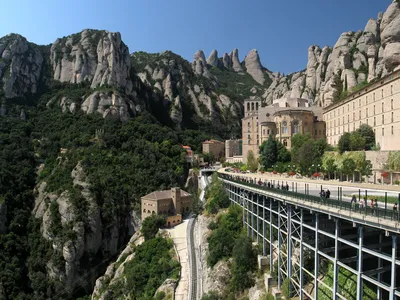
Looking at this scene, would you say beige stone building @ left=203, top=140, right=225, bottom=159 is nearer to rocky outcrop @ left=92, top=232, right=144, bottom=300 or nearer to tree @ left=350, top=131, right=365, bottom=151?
rocky outcrop @ left=92, top=232, right=144, bottom=300

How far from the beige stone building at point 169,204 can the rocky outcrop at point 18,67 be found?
232ft

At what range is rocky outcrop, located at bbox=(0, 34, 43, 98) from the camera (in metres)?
96.5

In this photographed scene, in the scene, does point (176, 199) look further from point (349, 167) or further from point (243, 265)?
point (243, 265)

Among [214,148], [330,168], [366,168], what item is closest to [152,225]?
[330,168]

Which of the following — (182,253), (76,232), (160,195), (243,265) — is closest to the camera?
(243,265)

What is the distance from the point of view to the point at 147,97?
382ft

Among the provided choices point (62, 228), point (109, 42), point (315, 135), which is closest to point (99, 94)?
point (109, 42)

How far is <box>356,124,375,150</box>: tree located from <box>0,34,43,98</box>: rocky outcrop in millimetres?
99351

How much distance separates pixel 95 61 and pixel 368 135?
92.6 m

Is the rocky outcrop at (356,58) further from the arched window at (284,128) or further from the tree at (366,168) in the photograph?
the tree at (366,168)

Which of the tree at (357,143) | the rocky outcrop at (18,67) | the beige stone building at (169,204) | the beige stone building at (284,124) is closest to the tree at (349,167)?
A: the tree at (357,143)

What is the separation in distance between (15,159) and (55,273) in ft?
108

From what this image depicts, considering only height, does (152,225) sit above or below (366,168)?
below

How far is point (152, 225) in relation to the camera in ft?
153
